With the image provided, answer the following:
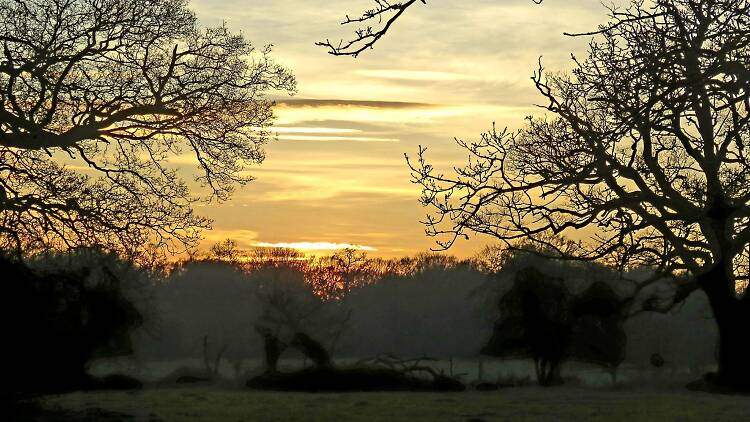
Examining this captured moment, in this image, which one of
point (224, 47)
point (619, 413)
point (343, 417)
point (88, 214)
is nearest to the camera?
point (343, 417)

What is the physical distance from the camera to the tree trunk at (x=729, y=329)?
2159cm

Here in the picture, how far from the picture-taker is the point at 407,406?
698 inches

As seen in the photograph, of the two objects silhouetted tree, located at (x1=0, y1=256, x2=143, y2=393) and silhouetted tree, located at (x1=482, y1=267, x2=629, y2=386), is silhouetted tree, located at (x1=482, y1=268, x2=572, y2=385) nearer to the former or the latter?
silhouetted tree, located at (x1=482, y1=267, x2=629, y2=386)

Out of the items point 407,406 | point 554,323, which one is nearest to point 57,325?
point 407,406

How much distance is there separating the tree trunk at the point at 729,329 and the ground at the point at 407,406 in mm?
1193

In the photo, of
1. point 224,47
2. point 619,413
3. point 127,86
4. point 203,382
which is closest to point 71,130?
point 127,86

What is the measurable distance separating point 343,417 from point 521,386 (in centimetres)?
716

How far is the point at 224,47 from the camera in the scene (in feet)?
76.6

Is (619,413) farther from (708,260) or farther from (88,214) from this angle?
(88,214)

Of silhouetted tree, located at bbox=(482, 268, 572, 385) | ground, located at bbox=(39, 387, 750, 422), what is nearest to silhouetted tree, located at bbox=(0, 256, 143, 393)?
ground, located at bbox=(39, 387, 750, 422)

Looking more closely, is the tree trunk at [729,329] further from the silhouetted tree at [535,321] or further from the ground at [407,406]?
the silhouetted tree at [535,321]

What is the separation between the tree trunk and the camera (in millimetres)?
21594

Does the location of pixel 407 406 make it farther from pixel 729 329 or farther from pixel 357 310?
pixel 357 310

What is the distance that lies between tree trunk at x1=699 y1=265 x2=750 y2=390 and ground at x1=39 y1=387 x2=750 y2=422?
1193 mm
